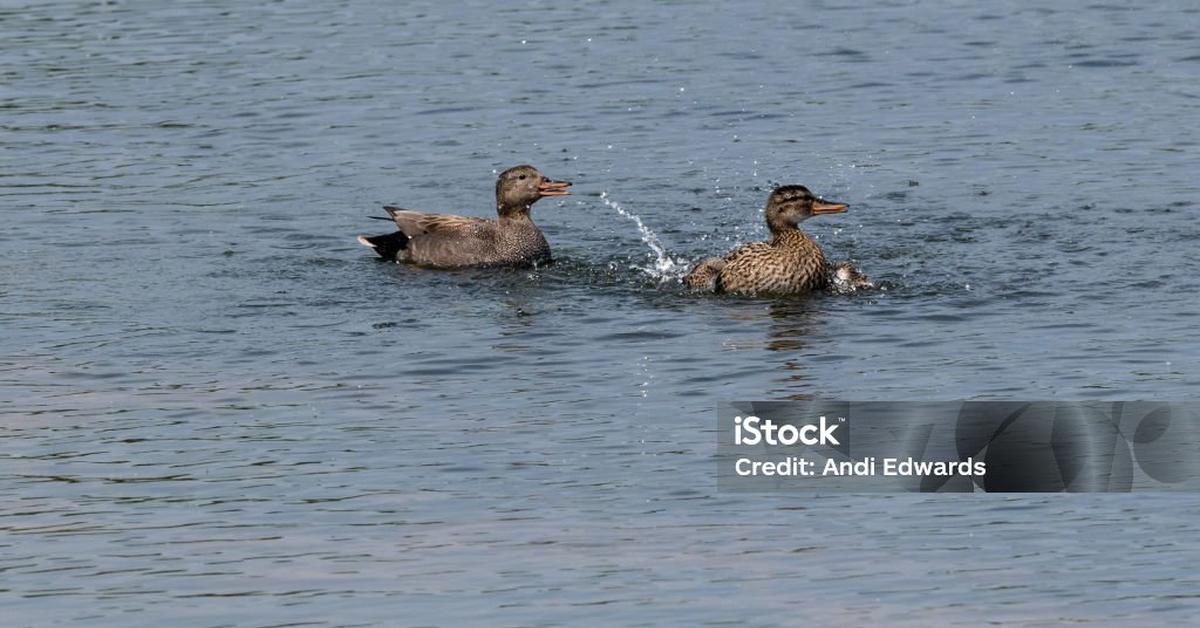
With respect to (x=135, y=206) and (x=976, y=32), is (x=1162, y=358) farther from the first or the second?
(x=976, y=32)

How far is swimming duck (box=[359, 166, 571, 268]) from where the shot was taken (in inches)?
A: 762

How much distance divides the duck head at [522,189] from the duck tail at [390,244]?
2.87 feet

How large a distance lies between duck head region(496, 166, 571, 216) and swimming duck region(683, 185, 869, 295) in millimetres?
1900

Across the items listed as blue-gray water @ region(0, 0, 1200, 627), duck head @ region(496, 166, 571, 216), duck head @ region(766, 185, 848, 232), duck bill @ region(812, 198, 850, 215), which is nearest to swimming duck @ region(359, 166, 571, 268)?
duck head @ region(496, 166, 571, 216)

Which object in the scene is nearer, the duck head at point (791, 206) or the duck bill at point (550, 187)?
the duck head at point (791, 206)

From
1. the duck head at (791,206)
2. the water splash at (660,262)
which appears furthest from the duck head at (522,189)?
the duck head at (791,206)

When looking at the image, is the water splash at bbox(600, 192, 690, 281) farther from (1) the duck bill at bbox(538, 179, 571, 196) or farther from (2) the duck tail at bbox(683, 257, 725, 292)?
(1) the duck bill at bbox(538, 179, 571, 196)

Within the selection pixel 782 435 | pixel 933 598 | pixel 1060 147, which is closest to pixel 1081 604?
pixel 933 598

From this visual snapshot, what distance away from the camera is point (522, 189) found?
19.8 m

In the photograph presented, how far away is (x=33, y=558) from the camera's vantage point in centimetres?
1130

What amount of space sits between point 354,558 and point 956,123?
14.3 metres

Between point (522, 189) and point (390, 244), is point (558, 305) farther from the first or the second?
point (390, 244)

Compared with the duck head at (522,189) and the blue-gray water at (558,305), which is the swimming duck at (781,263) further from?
the duck head at (522,189)

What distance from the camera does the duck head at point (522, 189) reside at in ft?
64.8
